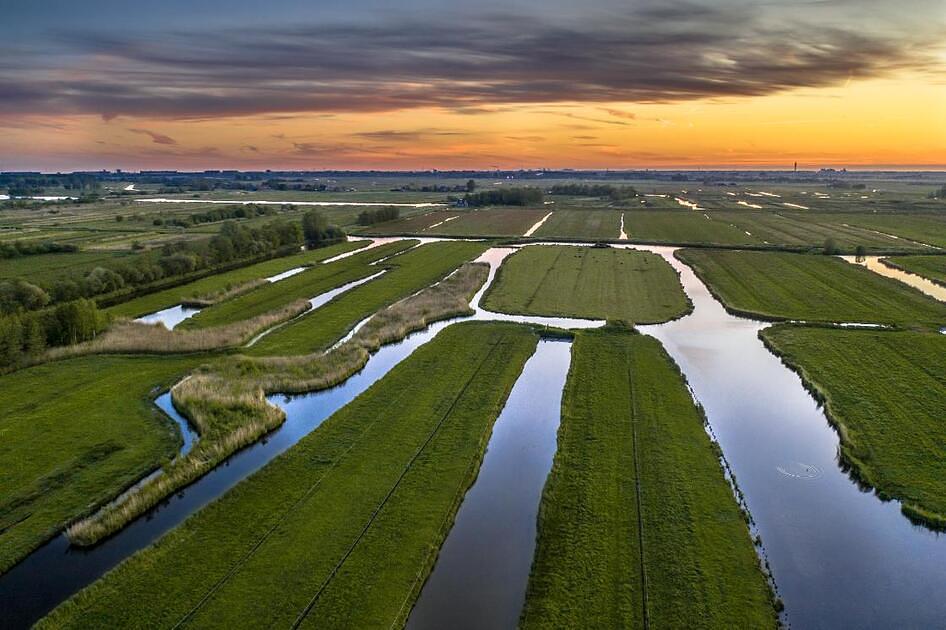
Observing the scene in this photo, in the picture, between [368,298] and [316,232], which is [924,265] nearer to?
[368,298]

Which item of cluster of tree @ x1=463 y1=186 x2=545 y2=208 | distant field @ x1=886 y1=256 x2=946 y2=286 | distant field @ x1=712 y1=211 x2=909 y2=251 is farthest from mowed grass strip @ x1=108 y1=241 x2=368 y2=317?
cluster of tree @ x1=463 y1=186 x2=545 y2=208

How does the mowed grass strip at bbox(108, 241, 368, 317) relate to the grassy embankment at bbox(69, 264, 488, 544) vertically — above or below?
above

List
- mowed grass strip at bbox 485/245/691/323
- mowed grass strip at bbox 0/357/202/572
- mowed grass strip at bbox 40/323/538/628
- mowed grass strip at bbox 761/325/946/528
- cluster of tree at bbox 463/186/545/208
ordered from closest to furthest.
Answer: mowed grass strip at bbox 40/323/538/628 < mowed grass strip at bbox 0/357/202/572 < mowed grass strip at bbox 761/325/946/528 < mowed grass strip at bbox 485/245/691/323 < cluster of tree at bbox 463/186/545/208

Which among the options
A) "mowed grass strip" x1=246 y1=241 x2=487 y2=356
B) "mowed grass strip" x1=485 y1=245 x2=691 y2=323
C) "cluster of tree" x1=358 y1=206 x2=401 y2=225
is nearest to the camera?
"mowed grass strip" x1=246 y1=241 x2=487 y2=356

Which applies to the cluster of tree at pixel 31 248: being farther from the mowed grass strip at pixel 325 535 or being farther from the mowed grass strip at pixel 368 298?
the mowed grass strip at pixel 325 535

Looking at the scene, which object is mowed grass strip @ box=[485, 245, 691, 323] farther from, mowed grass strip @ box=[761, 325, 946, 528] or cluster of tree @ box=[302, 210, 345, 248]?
cluster of tree @ box=[302, 210, 345, 248]

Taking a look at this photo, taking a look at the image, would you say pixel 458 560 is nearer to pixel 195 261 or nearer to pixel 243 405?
pixel 243 405

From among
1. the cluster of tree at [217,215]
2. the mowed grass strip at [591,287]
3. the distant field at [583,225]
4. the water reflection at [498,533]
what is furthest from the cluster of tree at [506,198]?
the water reflection at [498,533]
